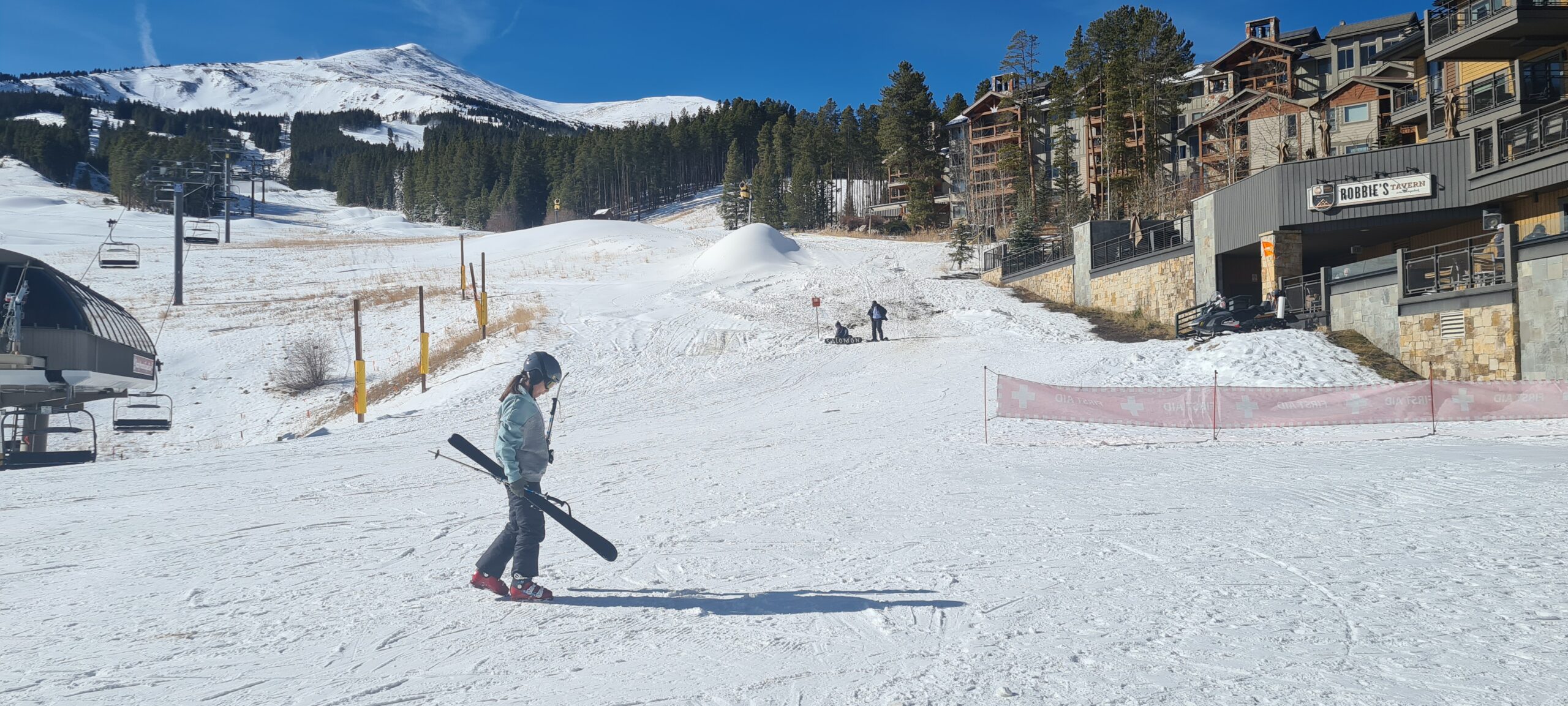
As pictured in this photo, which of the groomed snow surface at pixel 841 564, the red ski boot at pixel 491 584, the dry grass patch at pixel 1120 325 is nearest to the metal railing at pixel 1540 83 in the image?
the dry grass patch at pixel 1120 325

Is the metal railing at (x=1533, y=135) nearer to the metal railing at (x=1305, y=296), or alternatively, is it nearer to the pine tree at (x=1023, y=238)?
the metal railing at (x=1305, y=296)

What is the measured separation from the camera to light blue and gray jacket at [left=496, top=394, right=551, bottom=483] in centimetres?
586

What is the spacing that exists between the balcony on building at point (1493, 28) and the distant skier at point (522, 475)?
1114 inches

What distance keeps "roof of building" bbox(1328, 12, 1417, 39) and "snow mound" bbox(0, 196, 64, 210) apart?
4084 inches

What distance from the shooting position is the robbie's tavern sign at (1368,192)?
2305 cm

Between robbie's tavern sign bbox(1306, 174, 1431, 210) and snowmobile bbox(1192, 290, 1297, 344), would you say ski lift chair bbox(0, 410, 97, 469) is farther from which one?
robbie's tavern sign bbox(1306, 174, 1431, 210)

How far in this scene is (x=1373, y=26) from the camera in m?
42.8

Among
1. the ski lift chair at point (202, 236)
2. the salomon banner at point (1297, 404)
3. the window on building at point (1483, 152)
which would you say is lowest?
the salomon banner at point (1297, 404)

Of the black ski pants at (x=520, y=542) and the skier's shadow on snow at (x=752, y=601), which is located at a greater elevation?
the black ski pants at (x=520, y=542)

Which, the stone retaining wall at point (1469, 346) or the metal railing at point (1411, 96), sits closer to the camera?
the stone retaining wall at point (1469, 346)

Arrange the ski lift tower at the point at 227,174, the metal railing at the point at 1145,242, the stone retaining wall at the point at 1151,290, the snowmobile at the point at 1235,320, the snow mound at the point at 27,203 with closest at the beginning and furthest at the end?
the snowmobile at the point at 1235,320 → the stone retaining wall at the point at 1151,290 → the metal railing at the point at 1145,242 → the ski lift tower at the point at 227,174 → the snow mound at the point at 27,203

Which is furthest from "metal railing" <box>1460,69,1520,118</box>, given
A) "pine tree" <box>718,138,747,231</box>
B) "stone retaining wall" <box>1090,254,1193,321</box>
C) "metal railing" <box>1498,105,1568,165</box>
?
"pine tree" <box>718,138,747,231</box>

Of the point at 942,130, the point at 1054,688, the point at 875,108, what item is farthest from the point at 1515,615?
the point at 875,108

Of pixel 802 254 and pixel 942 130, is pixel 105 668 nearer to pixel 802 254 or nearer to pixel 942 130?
pixel 802 254
